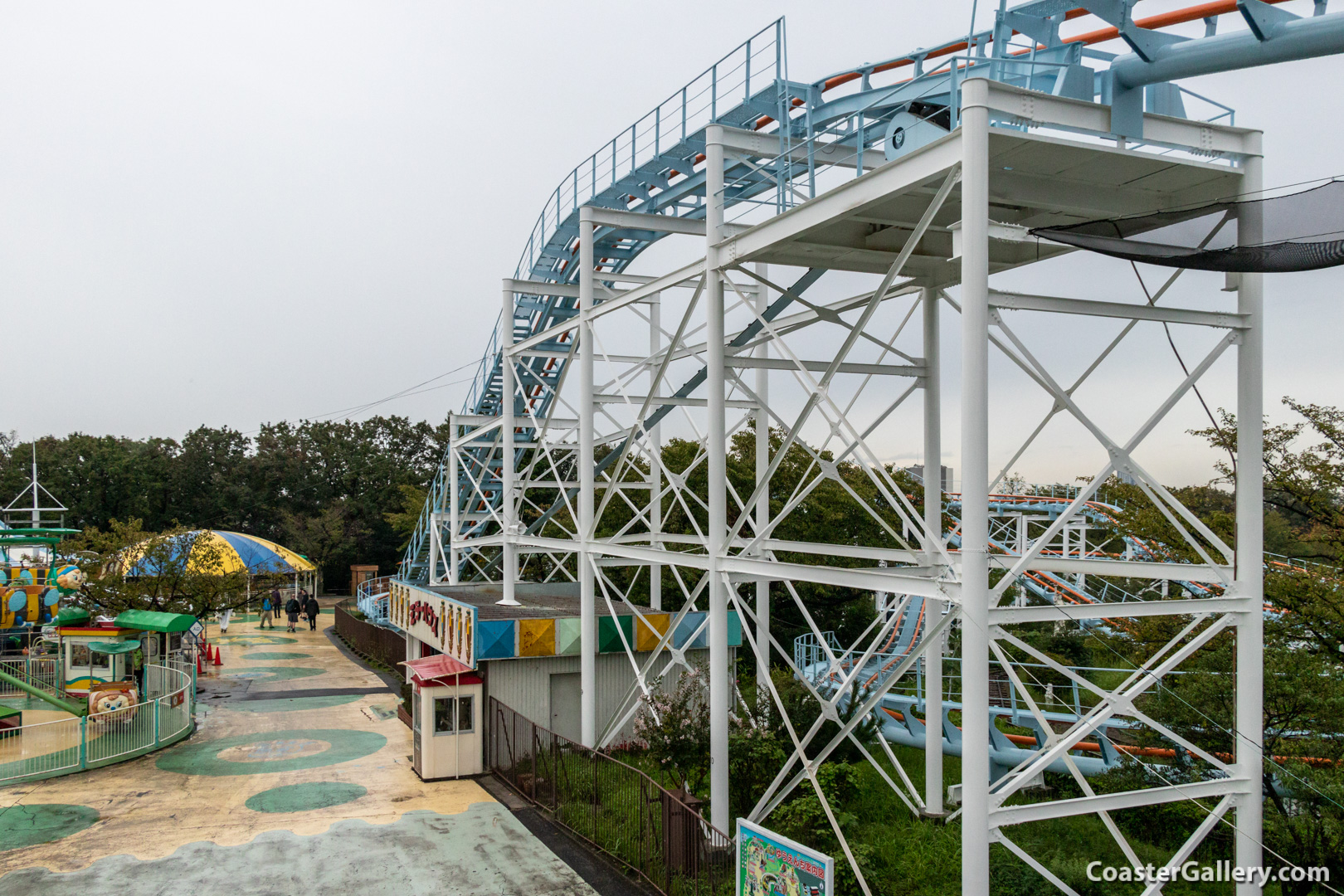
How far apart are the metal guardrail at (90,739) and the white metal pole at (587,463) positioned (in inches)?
358

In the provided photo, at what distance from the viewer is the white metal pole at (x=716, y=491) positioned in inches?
532

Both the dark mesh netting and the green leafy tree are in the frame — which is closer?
the dark mesh netting

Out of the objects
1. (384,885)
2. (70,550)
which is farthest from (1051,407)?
(70,550)

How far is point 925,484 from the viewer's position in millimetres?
14195

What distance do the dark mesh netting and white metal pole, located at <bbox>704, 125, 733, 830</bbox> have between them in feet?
15.1

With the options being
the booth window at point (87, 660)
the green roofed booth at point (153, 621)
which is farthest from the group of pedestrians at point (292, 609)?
the green roofed booth at point (153, 621)

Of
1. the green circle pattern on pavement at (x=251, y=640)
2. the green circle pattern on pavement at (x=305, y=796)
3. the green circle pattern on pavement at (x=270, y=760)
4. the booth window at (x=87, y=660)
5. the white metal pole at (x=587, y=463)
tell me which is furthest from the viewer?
the green circle pattern on pavement at (x=251, y=640)

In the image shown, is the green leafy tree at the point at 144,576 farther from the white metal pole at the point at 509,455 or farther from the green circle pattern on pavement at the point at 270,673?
the white metal pole at the point at 509,455

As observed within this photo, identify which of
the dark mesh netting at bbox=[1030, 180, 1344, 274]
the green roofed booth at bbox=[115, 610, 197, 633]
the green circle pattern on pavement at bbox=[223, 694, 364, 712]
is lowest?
the green circle pattern on pavement at bbox=[223, 694, 364, 712]

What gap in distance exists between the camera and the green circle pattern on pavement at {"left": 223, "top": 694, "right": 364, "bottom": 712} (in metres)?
25.7

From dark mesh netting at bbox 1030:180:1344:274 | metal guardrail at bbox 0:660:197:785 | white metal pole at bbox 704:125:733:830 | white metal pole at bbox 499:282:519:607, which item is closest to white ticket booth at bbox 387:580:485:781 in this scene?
white metal pole at bbox 499:282:519:607

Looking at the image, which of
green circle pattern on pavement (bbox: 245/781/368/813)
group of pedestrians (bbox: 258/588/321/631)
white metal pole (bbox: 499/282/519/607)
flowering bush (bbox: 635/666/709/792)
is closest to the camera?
flowering bush (bbox: 635/666/709/792)

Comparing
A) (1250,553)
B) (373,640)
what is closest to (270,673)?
(373,640)

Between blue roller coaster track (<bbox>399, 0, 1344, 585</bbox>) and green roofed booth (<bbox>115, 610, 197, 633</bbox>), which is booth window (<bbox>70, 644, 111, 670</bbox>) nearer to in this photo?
green roofed booth (<bbox>115, 610, 197, 633</bbox>)
